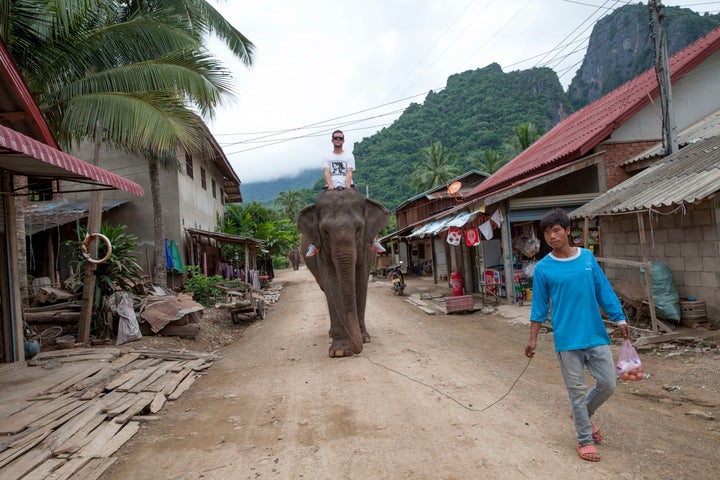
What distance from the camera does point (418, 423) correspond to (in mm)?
4371

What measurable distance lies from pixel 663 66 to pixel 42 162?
1130 centimetres

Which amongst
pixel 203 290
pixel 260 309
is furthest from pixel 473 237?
pixel 203 290

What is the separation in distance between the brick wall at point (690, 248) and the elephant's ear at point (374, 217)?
445cm

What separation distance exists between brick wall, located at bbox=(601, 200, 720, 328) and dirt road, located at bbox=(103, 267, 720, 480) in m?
1.77

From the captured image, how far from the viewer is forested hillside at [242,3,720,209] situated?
5069cm

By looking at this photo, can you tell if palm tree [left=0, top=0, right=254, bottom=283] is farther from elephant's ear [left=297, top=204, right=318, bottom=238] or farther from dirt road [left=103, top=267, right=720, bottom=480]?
dirt road [left=103, top=267, right=720, bottom=480]

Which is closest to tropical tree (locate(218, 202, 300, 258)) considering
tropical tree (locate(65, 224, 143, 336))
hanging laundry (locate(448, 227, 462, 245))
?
hanging laundry (locate(448, 227, 462, 245))

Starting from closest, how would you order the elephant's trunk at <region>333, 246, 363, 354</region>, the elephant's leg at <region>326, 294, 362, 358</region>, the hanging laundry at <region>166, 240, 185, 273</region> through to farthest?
the elephant's trunk at <region>333, 246, 363, 354</region> < the elephant's leg at <region>326, 294, 362, 358</region> < the hanging laundry at <region>166, 240, 185, 273</region>

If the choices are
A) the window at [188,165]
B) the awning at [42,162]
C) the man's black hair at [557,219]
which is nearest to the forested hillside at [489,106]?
the window at [188,165]

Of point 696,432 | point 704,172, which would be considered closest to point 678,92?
point 704,172

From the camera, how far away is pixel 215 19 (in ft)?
41.6

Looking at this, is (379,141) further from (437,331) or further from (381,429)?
(381,429)

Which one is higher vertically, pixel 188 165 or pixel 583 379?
pixel 188 165

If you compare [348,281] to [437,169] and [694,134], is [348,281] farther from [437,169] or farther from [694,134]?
[437,169]
